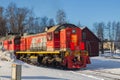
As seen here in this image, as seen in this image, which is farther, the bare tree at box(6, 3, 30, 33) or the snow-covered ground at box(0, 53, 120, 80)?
the bare tree at box(6, 3, 30, 33)

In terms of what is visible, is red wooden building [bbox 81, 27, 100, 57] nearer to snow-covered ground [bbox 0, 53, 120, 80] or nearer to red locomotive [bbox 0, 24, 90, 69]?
red locomotive [bbox 0, 24, 90, 69]

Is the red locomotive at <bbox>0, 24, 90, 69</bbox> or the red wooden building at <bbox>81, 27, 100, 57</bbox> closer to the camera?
the red locomotive at <bbox>0, 24, 90, 69</bbox>

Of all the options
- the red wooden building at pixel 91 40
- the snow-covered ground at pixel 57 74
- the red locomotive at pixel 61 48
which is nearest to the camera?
the snow-covered ground at pixel 57 74

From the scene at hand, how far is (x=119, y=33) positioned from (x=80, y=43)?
96596 millimetres

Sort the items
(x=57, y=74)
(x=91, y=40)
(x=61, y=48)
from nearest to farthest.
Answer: (x=57, y=74) → (x=61, y=48) → (x=91, y=40)

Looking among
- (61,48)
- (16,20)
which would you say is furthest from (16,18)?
(61,48)

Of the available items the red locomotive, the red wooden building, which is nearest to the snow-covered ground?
the red locomotive

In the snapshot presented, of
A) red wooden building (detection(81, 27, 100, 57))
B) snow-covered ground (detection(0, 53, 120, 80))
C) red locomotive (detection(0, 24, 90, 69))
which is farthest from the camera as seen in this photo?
red wooden building (detection(81, 27, 100, 57))

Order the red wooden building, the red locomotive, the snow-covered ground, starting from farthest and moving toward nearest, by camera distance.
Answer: the red wooden building, the red locomotive, the snow-covered ground

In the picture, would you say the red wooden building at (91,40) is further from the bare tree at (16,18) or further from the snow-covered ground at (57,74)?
the snow-covered ground at (57,74)

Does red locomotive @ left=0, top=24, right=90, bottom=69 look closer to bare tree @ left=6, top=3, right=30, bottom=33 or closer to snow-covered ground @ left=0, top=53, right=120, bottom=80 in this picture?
snow-covered ground @ left=0, top=53, right=120, bottom=80

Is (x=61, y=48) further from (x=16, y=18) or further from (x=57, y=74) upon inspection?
(x=16, y=18)

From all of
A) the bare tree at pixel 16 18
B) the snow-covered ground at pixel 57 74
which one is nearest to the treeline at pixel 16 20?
the bare tree at pixel 16 18

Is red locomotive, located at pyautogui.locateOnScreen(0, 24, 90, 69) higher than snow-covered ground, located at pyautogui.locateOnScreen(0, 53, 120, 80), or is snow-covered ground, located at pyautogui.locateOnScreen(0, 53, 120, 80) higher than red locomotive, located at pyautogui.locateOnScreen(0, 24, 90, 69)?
red locomotive, located at pyautogui.locateOnScreen(0, 24, 90, 69)
